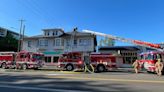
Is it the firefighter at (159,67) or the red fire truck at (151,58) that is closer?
the firefighter at (159,67)

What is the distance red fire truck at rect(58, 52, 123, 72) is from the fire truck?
4.24 m

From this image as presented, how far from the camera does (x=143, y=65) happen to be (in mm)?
27250

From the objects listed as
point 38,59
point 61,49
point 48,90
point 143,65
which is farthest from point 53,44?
point 48,90

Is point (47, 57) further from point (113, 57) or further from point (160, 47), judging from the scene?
point (160, 47)

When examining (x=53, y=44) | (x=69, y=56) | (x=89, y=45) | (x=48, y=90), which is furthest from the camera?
(x=53, y=44)

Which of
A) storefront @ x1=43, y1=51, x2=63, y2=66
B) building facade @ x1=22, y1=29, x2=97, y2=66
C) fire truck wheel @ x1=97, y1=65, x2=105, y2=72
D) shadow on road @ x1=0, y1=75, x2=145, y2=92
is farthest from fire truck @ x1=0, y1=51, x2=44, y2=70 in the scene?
shadow on road @ x1=0, y1=75, x2=145, y2=92

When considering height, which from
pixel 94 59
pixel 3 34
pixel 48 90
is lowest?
pixel 48 90

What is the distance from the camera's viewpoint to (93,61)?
28828 mm

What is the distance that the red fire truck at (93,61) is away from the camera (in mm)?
28219

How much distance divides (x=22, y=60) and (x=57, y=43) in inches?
766

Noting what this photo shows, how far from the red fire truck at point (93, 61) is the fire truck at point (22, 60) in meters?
4.24

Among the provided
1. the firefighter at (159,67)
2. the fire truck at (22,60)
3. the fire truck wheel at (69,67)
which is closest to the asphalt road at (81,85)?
the firefighter at (159,67)

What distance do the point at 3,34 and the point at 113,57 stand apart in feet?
172

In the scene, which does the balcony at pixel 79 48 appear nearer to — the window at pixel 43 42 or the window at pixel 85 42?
the window at pixel 85 42
